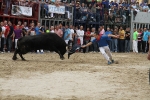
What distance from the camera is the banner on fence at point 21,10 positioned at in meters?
25.7

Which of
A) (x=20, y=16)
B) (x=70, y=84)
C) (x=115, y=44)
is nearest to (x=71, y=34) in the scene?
(x=20, y=16)

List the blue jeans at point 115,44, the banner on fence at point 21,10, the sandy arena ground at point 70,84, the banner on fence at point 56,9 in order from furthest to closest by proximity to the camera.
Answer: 1. the blue jeans at point 115,44
2. the banner on fence at point 56,9
3. the banner on fence at point 21,10
4. the sandy arena ground at point 70,84

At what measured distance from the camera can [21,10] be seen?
26.2 metres

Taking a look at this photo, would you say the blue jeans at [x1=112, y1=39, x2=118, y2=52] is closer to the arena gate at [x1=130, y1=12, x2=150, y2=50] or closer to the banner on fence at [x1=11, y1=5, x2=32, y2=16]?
the arena gate at [x1=130, y1=12, x2=150, y2=50]

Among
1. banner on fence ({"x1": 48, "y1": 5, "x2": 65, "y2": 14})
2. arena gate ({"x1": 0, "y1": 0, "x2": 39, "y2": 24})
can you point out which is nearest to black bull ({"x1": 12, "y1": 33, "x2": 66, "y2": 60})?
arena gate ({"x1": 0, "y1": 0, "x2": 39, "y2": 24})

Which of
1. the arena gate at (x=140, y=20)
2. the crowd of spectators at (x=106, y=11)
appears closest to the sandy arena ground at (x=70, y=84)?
the crowd of spectators at (x=106, y=11)

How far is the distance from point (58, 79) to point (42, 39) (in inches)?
272

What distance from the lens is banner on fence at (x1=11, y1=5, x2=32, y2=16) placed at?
2568 centimetres

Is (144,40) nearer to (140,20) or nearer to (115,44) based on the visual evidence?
(115,44)

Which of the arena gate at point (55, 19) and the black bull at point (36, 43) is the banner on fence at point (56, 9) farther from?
the black bull at point (36, 43)

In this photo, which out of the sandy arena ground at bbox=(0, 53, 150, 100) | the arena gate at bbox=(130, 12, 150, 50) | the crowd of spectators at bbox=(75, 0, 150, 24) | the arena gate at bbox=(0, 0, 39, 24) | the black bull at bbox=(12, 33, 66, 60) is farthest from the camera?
the arena gate at bbox=(130, 12, 150, 50)

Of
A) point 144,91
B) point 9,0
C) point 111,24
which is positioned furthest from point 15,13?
point 144,91

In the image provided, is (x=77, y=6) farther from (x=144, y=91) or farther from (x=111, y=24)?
(x=144, y=91)

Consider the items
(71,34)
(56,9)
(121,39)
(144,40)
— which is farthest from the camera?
(144,40)
